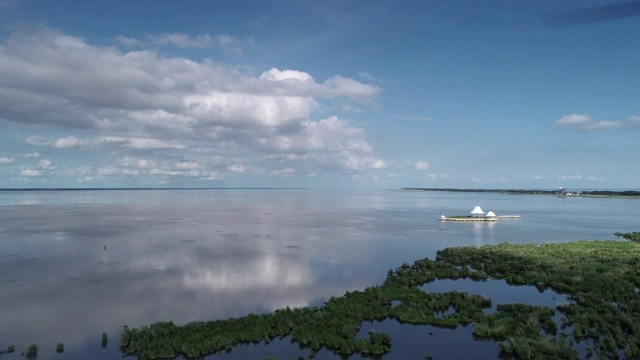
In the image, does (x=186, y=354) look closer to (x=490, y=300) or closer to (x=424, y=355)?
(x=424, y=355)

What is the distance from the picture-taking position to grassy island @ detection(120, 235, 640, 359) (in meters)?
19.1

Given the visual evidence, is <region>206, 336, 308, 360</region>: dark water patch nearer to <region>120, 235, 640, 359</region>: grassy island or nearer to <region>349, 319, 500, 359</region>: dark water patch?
<region>120, 235, 640, 359</region>: grassy island

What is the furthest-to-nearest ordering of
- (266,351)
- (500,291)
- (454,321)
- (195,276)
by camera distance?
1. (195,276)
2. (500,291)
3. (454,321)
4. (266,351)

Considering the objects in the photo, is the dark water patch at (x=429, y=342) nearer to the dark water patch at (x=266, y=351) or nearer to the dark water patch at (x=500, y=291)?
the dark water patch at (x=266, y=351)

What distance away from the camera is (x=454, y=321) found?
73.9ft

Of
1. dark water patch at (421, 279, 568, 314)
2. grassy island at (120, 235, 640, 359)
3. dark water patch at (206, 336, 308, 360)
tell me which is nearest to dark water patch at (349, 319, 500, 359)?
grassy island at (120, 235, 640, 359)

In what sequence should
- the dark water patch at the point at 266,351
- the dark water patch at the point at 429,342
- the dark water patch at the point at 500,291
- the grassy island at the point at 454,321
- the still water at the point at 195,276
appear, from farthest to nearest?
the dark water patch at the point at 500,291
the still water at the point at 195,276
the dark water patch at the point at 429,342
the grassy island at the point at 454,321
the dark water patch at the point at 266,351

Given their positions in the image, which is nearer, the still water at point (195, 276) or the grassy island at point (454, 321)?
the grassy island at point (454, 321)

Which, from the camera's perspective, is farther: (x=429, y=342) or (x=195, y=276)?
(x=195, y=276)

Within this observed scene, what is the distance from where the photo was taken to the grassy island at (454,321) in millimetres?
19125

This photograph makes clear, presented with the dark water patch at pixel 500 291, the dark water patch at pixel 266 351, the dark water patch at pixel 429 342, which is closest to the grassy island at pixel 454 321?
the dark water patch at pixel 266 351

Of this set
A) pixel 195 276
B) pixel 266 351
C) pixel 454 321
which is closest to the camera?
pixel 266 351

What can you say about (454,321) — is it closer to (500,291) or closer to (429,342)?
(429,342)

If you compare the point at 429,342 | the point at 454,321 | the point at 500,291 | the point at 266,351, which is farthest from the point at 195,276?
the point at 500,291
